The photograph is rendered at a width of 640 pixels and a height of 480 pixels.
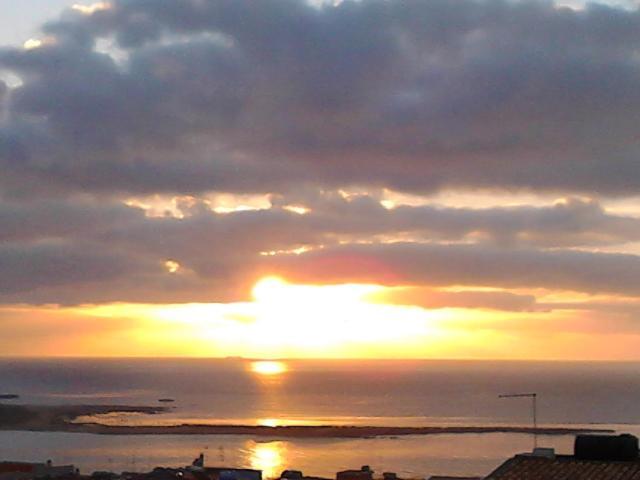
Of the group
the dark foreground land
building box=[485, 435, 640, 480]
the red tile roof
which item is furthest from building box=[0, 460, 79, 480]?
the red tile roof

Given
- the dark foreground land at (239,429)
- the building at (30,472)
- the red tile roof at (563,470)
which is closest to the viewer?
the red tile roof at (563,470)

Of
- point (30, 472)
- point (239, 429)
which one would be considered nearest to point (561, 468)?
point (30, 472)

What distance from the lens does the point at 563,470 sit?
789 inches

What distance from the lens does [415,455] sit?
110 m

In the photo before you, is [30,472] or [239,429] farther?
[239,429]

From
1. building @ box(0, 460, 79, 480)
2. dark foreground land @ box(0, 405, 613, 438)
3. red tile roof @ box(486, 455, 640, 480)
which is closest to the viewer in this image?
red tile roof @ box(486, 455, 640, 480)

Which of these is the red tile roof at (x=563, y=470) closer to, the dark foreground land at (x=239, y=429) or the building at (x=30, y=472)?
the building at (x=30, y=472)

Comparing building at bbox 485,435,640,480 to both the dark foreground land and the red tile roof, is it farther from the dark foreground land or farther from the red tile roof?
the dark foreground land

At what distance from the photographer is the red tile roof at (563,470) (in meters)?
19.7

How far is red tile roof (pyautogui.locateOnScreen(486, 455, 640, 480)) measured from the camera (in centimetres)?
1969

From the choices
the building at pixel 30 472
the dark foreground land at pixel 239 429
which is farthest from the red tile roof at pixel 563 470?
the dark foreground land at pixel 239 429

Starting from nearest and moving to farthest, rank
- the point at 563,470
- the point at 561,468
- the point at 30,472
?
1. the point at 563,470
2. the point at 561,468
3. the point at 30,472

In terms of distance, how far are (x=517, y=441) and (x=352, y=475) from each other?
181 ft

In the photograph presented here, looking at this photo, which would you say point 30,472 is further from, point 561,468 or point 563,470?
point 563,470
